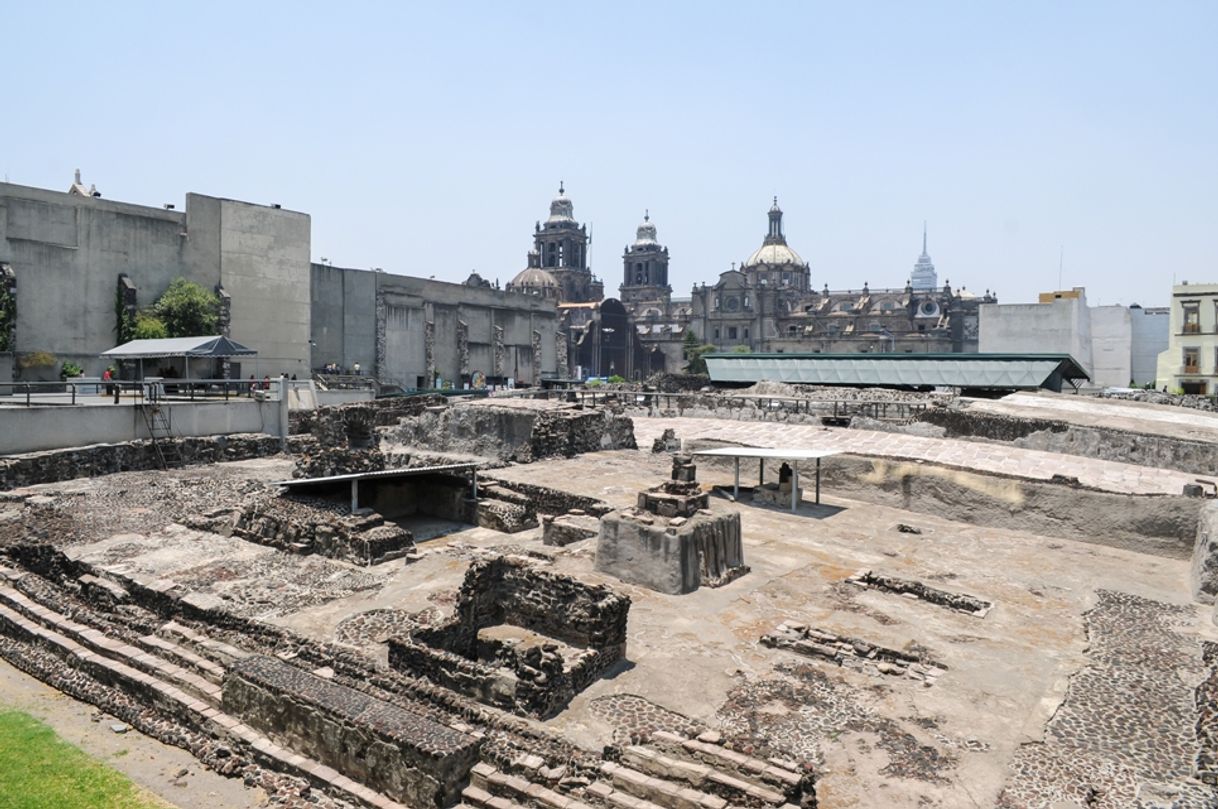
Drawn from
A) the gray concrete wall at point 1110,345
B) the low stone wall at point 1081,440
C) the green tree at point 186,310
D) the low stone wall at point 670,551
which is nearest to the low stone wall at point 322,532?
the low stone wall at point 670,551

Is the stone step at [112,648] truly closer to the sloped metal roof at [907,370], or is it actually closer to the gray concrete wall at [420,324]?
the sloped metal roof at [907,370]

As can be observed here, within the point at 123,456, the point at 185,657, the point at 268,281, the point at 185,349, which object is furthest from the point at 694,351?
the point at 185,657

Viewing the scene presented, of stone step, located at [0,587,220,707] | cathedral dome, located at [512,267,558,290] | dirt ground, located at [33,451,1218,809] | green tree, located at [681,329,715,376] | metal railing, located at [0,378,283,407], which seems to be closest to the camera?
dirt ground, located at [33,451,1218,809]

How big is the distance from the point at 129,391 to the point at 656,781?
2828cm

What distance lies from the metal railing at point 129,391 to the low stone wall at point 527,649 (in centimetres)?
1626

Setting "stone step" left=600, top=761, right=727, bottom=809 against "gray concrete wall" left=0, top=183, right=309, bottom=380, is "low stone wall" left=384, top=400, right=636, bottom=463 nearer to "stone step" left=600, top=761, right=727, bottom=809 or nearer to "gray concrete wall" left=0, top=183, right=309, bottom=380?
"gray concrete wall" left=0, top=183, right=309, bottom=380

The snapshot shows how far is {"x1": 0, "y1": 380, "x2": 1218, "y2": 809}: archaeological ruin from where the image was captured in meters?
7.26

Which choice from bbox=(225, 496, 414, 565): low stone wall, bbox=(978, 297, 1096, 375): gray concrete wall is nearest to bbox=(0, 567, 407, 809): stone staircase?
bbox=(225, 496, 414, 565): low stone wall

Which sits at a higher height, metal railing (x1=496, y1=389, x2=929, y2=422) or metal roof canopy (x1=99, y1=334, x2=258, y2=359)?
metal roof canopy (x1=99, y1=334, x2=258, y2=359)

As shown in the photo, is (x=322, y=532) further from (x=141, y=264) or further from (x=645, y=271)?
(x=645, y=271)

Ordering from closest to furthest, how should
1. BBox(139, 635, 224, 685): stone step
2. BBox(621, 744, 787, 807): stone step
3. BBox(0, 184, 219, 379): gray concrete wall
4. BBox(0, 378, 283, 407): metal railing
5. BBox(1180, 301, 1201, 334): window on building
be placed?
BBox(621, 744, 787, 807): stone step, BBox(139, 635, 224, 685): stone step, BBox(0, 378, 283, 407): metal railing, BBox(0, 184, 219, 379): gray concrete wall, BBox(1180, 301, 1201, 334): window on building

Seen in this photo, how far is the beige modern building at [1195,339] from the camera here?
45188mm

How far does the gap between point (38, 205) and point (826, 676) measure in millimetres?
35930

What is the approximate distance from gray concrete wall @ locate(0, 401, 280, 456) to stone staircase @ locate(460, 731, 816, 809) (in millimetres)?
19344
